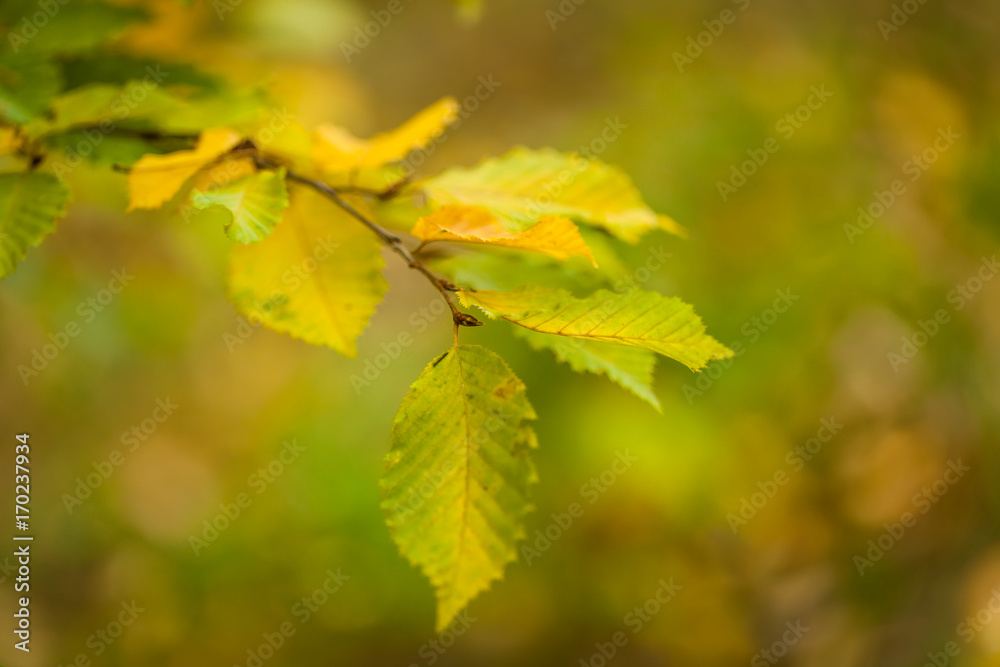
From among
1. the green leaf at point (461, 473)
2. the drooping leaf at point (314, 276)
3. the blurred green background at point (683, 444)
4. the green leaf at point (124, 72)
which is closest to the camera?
the green leaf at point (461, 473)

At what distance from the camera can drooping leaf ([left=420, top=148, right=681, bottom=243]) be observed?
0.53m

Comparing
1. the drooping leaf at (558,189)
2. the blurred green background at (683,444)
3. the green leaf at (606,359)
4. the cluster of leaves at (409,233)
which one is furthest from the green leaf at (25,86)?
the blurred green background at (683,444)

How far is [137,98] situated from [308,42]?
775 millimetres

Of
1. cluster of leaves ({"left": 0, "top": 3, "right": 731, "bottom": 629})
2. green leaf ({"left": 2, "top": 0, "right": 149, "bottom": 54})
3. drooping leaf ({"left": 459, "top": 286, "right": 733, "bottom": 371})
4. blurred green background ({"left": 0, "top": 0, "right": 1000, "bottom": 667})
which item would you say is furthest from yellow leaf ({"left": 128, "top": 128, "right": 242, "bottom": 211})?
blurred green background ({"left": 0, "top": 0, "right": 1000, "bottom": 667})

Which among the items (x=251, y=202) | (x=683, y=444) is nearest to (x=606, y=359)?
(x=251, y=202)

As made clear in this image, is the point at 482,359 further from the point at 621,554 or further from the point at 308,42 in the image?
the point at 621,554

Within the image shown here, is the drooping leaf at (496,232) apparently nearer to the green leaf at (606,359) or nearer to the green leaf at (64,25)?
the green leaf at (606,359)

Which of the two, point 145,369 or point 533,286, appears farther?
point 145,369

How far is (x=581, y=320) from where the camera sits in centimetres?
40

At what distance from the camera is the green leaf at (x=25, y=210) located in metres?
0.41

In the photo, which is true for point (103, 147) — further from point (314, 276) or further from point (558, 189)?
point (558, 189)

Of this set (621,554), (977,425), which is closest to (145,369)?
(621,554)

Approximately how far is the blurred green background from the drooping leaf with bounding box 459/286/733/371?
120cm

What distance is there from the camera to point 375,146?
0.52 metres
